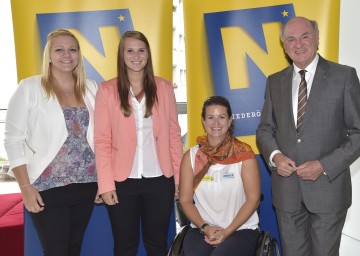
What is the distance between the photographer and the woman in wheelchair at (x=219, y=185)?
2409 mm

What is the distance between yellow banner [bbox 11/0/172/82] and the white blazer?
3.07 ft

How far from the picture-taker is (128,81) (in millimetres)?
2445

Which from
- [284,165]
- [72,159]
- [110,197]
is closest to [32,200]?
[72,159]

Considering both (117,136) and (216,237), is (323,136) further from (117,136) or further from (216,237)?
(117,136)

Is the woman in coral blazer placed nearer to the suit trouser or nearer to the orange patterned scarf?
the orange patterned scarf

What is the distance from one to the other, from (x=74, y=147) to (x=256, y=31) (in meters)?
1.73

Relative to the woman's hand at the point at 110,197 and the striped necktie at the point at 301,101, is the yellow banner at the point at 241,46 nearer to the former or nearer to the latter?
the striped necktie at the point at 301,101

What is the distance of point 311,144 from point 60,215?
1.47m

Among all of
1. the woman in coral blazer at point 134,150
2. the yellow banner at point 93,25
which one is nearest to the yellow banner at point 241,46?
the yellow banner at point 93,25

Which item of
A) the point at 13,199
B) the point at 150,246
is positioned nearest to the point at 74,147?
the point at 150,246

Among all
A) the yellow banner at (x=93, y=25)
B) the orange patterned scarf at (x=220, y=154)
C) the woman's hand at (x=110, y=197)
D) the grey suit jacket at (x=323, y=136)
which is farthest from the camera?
the yellow banner at (x=93, y=25)

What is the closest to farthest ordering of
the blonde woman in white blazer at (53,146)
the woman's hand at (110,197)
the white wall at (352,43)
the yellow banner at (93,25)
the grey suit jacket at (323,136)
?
the grey suit jacket at (323,136) → the blonde woman in white blazer at (53,146) → the woman's hand at (110,197) → the yellow banner at (93,25) → the white wall at (352,43)

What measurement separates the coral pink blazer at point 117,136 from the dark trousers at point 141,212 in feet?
0.27

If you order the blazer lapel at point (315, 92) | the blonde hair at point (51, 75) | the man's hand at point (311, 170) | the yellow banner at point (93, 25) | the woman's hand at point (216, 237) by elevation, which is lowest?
the woman's hand at point (216, 237)
